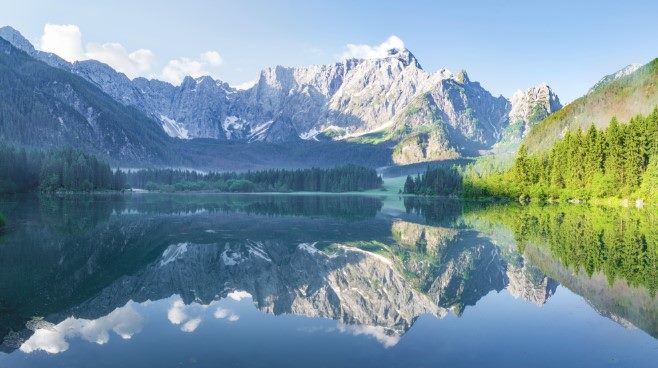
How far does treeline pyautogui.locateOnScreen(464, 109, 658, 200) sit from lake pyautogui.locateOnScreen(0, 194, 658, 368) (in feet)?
250

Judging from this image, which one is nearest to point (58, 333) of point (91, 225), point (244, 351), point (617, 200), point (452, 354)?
point (244, 351)

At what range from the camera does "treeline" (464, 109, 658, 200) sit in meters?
112

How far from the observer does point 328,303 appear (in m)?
25.3

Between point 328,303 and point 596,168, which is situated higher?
point 596,168

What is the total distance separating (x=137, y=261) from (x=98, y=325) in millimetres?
16654

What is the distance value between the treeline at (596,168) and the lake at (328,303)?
76.2 metres

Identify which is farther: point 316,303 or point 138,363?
point 316,303

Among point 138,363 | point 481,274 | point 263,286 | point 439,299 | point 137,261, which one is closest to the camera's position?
point 138,363

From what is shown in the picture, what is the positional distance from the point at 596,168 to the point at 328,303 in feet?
404

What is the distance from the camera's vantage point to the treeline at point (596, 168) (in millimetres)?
112500

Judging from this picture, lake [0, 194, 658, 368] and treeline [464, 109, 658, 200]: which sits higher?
treeline [464, 109, 658, 200]

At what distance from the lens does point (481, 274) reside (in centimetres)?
3353

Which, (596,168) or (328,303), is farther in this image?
(596,168)

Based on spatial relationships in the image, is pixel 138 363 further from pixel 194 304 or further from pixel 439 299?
pixel 439 299
